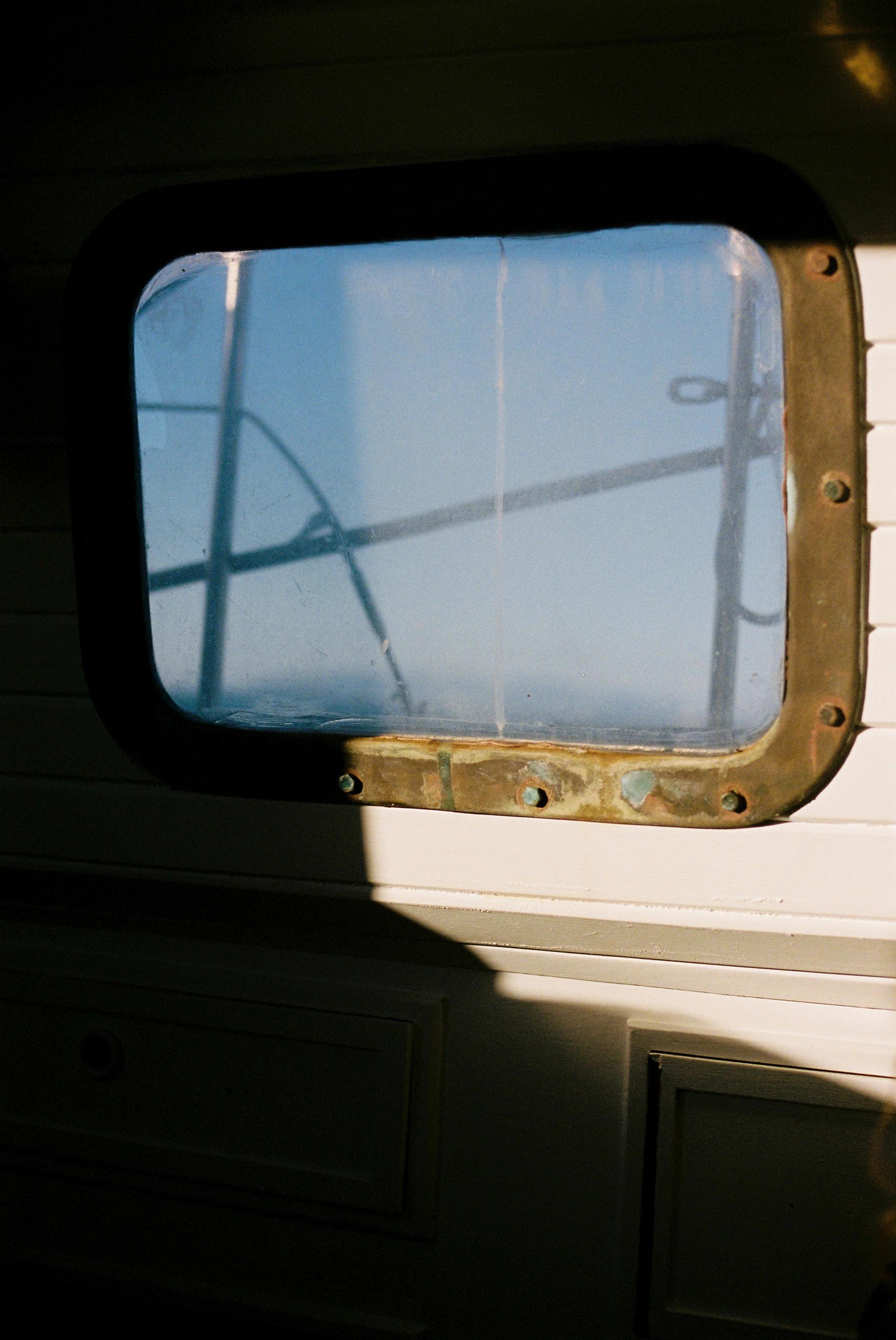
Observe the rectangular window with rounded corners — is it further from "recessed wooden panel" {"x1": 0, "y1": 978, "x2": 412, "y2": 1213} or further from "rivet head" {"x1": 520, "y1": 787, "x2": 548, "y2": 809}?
"recessed wooden panel" {"x1": 0, "y1": 978, "x2": 412, "y2": 1213}

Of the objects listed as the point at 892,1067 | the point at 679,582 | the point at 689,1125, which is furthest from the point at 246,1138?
the point at 679,582

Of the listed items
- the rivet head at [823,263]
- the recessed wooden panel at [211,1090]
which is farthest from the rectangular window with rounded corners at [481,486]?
the recessed wooden panel at [211,1090]

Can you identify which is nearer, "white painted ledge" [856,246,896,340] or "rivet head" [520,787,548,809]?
"white painted ledge" [856,246,896,340]

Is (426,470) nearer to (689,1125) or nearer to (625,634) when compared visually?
(625,634)

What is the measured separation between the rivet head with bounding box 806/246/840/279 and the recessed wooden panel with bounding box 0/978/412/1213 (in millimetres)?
1078

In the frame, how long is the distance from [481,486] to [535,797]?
1.35ft

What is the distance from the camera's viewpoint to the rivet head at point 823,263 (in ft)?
3.63

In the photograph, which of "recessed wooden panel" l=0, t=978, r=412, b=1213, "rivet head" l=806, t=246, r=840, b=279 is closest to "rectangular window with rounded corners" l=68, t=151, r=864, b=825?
"rivet head" l=806, t=246, r=840, b=279

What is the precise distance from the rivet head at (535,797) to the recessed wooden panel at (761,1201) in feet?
1.19

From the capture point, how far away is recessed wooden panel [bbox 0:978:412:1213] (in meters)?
1.31

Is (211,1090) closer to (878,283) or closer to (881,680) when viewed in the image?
(881,680)

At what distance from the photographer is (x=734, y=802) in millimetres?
1182

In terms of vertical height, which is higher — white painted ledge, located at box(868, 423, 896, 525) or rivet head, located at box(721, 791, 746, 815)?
white painted ledge, located at box(868, 423, 896, 525)

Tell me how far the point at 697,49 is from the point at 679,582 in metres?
0.64
